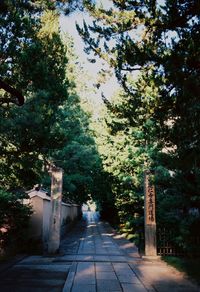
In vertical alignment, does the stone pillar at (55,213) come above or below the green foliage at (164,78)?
below

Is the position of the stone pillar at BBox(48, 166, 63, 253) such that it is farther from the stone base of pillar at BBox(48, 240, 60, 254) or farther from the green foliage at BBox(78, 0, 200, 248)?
the green foliage at BBox(78, 0, 200, 248)

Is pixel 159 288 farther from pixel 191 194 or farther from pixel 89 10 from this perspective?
pixel 89 10

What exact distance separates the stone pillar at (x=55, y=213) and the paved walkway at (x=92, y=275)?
560mm

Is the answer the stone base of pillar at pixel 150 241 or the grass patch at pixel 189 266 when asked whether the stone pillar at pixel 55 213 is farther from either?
the grass patch at pixel 189 266

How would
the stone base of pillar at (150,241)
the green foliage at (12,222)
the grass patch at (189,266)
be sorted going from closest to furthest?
the grass patch at (189,266) → the green foliage at (12,222) → the stone base of pillar at (150,241)

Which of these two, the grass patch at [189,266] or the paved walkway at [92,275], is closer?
the paved walkway at [92,275]

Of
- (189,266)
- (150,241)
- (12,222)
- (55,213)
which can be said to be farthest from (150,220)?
(12,222)

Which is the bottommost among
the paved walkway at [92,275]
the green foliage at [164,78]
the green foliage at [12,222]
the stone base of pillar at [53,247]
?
the paved walkway at [92,275]

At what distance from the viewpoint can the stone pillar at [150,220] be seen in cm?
1346

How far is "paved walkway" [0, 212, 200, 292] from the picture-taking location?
8312 mm

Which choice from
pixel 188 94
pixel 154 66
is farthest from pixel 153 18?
pixel 188 94

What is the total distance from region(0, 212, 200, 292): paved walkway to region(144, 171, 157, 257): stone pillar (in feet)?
2.09

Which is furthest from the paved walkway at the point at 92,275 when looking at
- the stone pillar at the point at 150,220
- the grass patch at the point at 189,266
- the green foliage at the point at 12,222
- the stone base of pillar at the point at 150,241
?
the green foliage at the point at 12,222

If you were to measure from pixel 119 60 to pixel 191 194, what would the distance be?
475 centimetres
